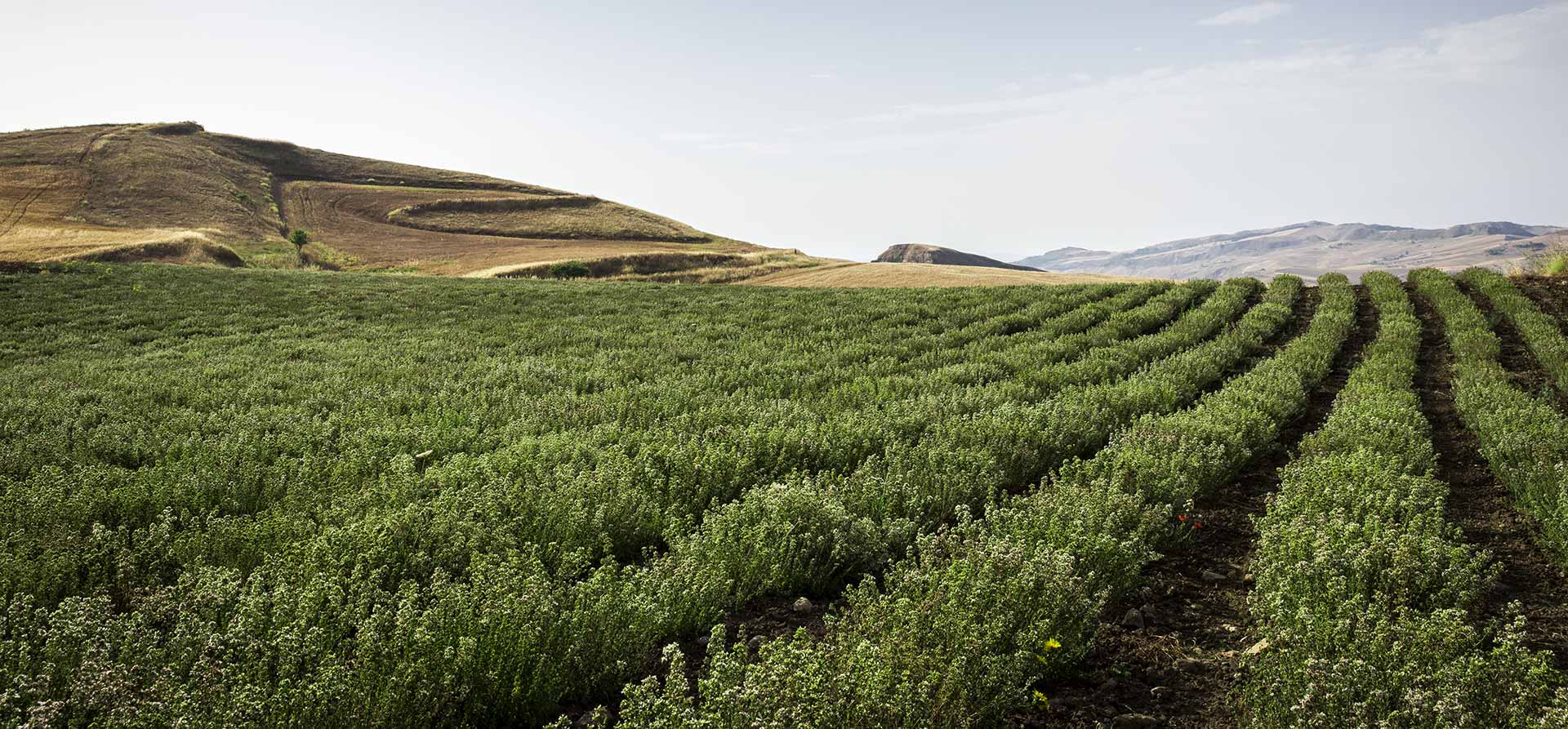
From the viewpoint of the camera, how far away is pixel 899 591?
370cm

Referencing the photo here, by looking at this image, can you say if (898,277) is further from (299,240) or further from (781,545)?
(299,240)

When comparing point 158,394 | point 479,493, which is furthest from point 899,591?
point 158,394

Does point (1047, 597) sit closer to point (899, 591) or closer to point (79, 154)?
point (899, 591)

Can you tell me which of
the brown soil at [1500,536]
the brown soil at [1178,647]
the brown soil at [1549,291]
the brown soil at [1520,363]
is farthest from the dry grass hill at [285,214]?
the brown soil at [1178,647]

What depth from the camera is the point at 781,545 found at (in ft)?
13.9

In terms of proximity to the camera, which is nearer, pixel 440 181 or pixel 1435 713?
pixel 1435 713

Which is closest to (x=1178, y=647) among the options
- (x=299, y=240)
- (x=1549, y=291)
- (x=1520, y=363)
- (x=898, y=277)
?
(x=1520, y=363)

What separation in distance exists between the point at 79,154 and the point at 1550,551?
94.2 metres

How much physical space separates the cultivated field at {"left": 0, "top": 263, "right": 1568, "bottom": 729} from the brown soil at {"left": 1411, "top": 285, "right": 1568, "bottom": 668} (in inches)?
1.1

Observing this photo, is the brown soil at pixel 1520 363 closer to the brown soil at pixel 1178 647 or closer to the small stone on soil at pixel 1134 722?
the brown soil at pixel 1178 647

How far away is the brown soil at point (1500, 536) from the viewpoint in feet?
12.8

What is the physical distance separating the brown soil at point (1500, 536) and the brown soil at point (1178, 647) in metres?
1.15

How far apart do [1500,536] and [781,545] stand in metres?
5.06

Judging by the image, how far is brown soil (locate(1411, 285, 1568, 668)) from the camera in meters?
3.90
